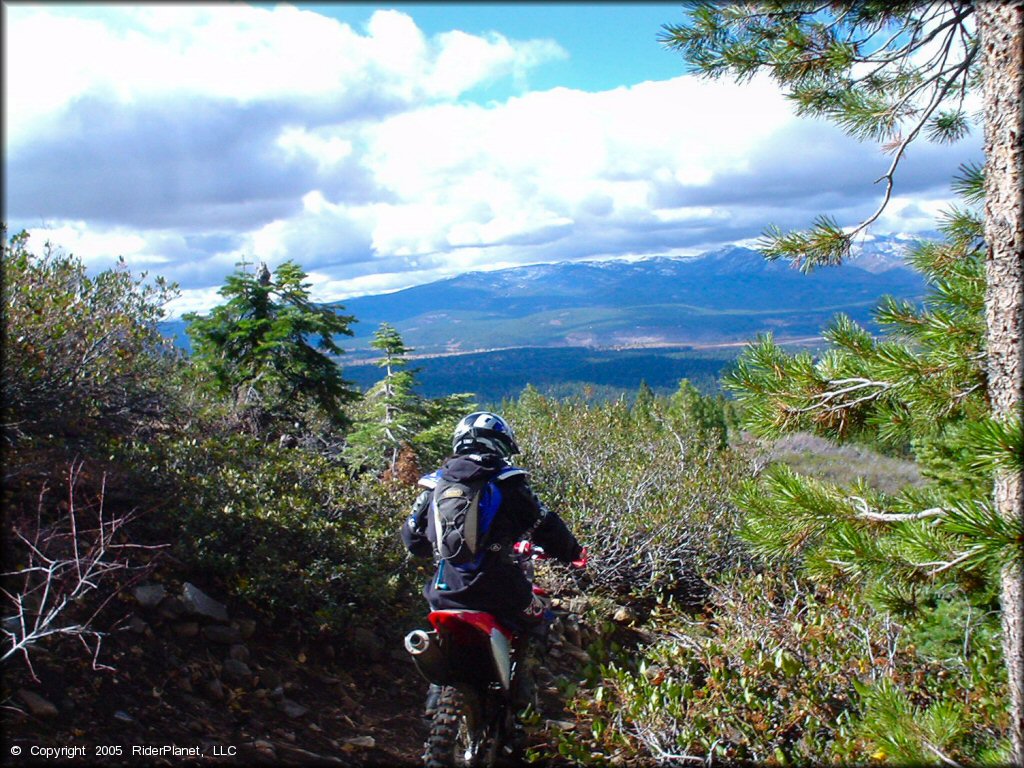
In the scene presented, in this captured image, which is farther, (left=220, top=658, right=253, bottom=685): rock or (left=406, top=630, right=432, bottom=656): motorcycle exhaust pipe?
(left=220, top=658, right=253, bottom=685): rock

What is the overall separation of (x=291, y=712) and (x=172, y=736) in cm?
88

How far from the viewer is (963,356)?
316 centimetres

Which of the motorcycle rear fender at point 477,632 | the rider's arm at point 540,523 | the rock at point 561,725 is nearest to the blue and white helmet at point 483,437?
the rider's arm at point 540,523

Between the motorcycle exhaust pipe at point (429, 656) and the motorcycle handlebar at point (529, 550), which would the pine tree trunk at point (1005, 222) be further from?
the motorcycle exhaust pipe at point (429, 656)

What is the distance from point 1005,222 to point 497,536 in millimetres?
2774

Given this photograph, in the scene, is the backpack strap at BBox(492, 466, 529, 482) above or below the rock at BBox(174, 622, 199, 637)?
above

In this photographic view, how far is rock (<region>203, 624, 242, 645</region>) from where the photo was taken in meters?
5.05

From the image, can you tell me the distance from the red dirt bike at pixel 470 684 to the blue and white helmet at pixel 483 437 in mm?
987

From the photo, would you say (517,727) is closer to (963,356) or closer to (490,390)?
(963,356)

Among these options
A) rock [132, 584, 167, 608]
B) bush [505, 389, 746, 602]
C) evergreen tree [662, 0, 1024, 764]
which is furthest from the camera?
bush [505, 389, 746, 602]

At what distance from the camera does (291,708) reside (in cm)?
481

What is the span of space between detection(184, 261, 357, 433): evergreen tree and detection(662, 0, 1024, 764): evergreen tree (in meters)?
9.51

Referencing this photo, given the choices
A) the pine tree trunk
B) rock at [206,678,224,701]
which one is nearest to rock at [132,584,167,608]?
rock at [206,678,224,701]

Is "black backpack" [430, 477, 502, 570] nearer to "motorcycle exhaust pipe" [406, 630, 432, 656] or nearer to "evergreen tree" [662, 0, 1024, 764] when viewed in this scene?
"motorcycle exhaust pipe" [406, 630, 432, 656]
